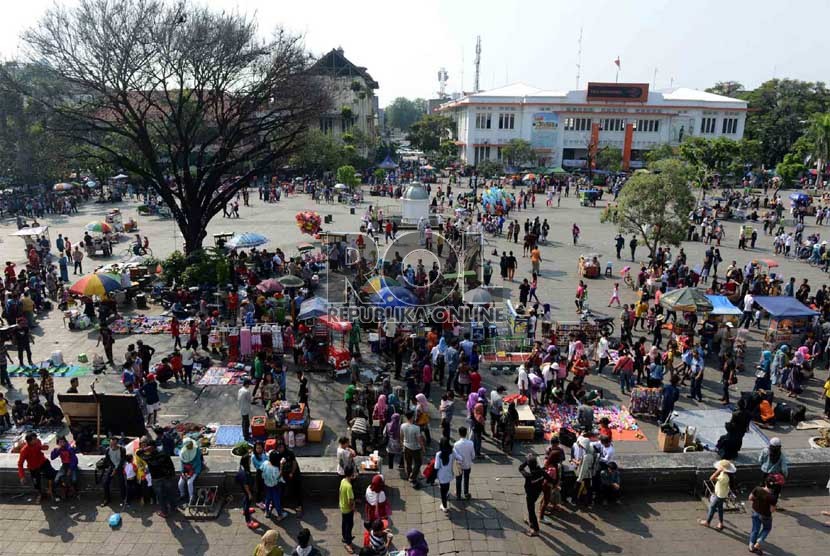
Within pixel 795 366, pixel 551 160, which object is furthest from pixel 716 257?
pixel 551 160

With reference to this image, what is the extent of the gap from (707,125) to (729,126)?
9.36 ft

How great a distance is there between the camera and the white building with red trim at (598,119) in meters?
71.2

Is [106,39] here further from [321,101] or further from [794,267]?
[794,267]

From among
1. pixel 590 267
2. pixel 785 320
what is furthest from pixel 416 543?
pixel 590 267

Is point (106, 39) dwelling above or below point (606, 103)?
below

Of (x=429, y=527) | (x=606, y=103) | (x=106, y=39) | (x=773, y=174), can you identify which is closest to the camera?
(x=429, y=527)

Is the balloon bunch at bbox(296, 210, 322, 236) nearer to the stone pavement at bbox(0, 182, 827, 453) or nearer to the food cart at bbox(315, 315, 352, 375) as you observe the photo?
the stone pavement at bbox(0, 182, 827, 453)

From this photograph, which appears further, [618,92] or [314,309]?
[618,92]

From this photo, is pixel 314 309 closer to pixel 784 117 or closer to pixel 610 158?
pixel 610 158

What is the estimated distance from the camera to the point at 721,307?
16.7 meters

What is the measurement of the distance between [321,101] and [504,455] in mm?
18727

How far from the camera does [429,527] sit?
26.8 feet

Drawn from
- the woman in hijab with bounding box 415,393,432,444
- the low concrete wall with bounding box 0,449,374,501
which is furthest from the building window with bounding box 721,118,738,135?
the low concrete wall with bounding box 0,449,374,501

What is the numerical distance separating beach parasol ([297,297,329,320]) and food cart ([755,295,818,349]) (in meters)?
12.5
